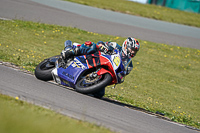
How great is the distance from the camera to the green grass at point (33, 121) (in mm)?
3451

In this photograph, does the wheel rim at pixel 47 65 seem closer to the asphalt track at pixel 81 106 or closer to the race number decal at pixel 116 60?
the asphalt track at pixel 81 106

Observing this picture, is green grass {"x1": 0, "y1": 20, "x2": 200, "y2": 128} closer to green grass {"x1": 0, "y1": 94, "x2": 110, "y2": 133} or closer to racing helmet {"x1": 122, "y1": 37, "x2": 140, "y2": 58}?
racing helmet {"x1": 122, "y1": 37, "x2": 140, "y2": 58}

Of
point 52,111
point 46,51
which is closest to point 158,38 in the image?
point 46,51

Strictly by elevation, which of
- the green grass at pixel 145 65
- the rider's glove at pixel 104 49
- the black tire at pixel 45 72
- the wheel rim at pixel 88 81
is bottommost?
the green grass at pixel 145 65

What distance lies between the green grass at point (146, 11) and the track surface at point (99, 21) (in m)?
1.06

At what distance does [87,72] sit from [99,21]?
1081 centimetres

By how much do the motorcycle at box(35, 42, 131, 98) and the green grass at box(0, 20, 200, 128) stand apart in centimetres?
132

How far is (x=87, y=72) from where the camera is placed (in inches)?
259

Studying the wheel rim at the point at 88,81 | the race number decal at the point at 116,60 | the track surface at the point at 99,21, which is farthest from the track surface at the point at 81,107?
the track surface at the point at 99,21

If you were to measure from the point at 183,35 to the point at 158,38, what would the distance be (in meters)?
2.30

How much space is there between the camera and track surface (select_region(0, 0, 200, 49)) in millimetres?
15492

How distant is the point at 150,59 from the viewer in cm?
1362

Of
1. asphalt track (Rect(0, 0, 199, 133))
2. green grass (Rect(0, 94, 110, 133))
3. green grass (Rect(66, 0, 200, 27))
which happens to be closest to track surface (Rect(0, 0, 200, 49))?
green grass (Rect(66, 0, 200, 27))

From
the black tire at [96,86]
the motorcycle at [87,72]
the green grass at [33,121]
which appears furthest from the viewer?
the motorcycle at [87,72]
